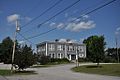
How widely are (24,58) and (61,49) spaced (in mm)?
49338

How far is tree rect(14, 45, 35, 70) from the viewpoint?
3703 centimetres

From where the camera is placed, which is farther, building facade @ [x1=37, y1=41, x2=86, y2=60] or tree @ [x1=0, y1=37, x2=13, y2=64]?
tree @ [x1=0, y1=37, x2=13, y2=64]

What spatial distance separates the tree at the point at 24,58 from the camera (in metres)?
37.0

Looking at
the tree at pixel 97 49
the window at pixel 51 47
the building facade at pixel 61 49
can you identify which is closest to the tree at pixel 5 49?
the building facade at pixel 61 49

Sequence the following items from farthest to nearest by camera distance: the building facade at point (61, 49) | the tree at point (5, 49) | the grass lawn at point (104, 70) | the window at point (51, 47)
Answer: the tree at point (5, 49)
the window at point (51, 47)
the building facade at point (61, 49)
the grass lawn at point (104, 70)

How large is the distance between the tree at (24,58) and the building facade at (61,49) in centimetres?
4508

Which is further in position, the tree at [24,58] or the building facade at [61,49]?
the building facade at [61,49]

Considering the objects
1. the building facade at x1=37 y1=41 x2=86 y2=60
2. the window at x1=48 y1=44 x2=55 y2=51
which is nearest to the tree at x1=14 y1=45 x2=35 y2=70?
the building facade at x1=37 y1=41 x2=86 y2=60

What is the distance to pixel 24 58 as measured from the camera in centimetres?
3709

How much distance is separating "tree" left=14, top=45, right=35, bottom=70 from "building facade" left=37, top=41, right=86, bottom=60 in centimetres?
4508

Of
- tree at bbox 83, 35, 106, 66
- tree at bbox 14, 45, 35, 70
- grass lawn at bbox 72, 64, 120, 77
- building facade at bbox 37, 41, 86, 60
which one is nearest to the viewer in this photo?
grass lawn at bbox 72, 64, 120, 77

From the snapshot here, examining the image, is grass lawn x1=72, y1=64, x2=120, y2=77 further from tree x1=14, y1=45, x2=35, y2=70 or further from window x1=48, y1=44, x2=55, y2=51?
window x1=48, y1=44, x2=55, y2=51

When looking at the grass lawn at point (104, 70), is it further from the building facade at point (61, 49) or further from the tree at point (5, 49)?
the tree at point (5, 49)

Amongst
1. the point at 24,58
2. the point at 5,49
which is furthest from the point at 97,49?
the point at 5,49
